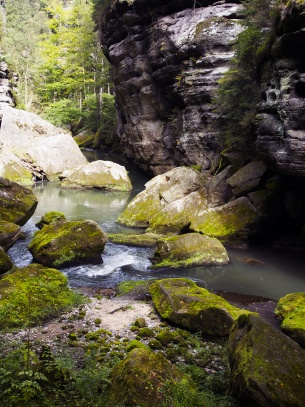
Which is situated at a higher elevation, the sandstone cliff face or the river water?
the sandstone cliff face

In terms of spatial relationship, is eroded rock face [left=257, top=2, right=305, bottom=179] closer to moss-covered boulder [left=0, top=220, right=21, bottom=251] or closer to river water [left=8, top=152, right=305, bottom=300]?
river water [left=8, top=152, right=305, bottom=300]

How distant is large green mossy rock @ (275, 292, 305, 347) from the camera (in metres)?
7.80

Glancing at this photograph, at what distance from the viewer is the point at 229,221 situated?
→ 54.2ft

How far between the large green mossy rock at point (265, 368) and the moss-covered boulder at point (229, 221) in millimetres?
10219

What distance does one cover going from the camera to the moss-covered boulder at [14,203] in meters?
13.8

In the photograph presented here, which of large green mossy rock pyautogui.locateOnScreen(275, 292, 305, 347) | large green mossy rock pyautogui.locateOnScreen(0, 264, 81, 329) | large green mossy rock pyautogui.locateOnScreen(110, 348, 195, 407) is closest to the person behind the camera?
large green mossy rock pyautogui.locateOnScreen(110, 348, 195, 407)

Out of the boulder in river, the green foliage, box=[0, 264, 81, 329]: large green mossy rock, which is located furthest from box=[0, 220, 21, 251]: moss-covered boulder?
the boulder in river

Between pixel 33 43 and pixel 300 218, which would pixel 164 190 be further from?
pixel 33 43

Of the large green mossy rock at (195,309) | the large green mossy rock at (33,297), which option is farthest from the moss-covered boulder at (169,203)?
the large green mossy rock at (33,297)

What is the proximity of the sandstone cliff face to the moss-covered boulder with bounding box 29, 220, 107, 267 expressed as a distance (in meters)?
11.6

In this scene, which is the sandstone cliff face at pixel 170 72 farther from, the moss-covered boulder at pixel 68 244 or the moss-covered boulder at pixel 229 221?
the moss-covered boulder at pixel 68 244

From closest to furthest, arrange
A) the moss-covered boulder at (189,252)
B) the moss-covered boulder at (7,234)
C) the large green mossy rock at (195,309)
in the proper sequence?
the large green mossy rock at (195,309) < the moss-covered boulder at (7,234) < the moss-covered boulder at (189,252)

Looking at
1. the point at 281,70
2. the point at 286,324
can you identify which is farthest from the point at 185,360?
the point at 281,70

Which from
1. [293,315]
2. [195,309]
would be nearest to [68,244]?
[195,309]
